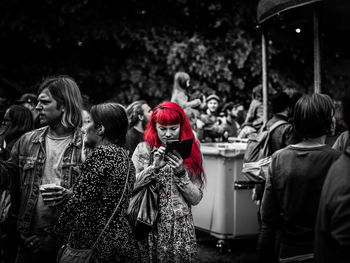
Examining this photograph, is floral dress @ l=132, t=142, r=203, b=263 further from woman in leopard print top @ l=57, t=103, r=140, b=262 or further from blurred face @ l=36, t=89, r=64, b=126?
blurred face @ l=36, t=89, r=64, b=126

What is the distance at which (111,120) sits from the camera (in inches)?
110

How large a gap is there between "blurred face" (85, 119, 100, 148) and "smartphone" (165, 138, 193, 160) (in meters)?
0.52

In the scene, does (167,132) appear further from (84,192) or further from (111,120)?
(84,192)

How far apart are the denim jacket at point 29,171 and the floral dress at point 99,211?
61 centimetres

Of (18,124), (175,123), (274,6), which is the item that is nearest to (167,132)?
(175,123)

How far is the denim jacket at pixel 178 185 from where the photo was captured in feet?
10.5

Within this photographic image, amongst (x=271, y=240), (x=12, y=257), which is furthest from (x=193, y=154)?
(x=12, y=257)

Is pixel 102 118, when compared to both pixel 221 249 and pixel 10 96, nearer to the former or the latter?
pixel 221 249

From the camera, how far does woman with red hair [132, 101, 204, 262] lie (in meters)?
3.14

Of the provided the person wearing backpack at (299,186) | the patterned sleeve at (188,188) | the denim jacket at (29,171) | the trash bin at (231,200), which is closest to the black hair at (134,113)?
the trash bin at (231,200)

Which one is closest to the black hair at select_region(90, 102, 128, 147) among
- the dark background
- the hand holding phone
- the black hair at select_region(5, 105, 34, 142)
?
the hand holding phone

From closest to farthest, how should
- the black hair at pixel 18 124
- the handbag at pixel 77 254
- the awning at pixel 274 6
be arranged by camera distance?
the handbag at pixel 77 254 → the black hair at pixel 18 124 → the awning at pixel 274 6

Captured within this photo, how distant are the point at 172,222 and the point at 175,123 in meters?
0.82

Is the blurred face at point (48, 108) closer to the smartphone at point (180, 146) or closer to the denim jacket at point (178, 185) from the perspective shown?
the denim jacket at point (178, 185)
